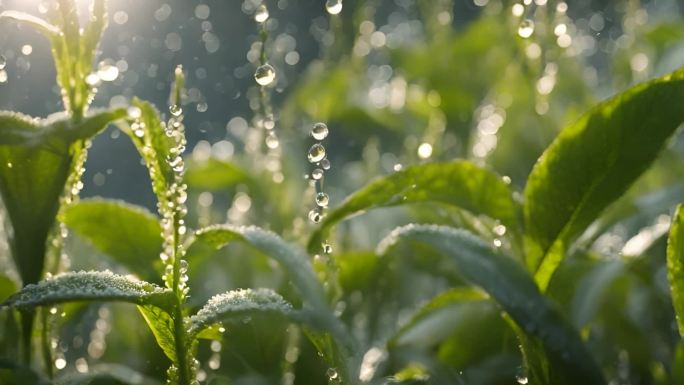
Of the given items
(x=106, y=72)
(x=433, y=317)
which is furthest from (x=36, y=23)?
(x=433, y=317)

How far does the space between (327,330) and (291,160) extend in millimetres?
1000

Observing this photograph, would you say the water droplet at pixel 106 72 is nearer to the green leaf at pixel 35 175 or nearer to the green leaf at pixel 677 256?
the green leaf at pixel 35 175

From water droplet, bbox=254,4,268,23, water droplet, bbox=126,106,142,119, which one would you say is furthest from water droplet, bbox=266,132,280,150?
water droplet, bbox=126,106,142,119

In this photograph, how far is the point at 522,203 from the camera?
891mm

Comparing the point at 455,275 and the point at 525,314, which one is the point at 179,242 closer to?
the point at 525,314

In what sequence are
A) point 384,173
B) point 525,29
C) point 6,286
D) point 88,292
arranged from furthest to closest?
point 384,173 < point 525,29 < point 6,286 < point 88,292

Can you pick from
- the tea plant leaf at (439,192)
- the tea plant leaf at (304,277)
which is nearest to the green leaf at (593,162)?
the tea plant leaf at (439,192)

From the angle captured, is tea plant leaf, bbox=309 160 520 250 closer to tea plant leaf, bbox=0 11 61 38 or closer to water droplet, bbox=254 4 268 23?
water droplet, bbox=254 4 268 23

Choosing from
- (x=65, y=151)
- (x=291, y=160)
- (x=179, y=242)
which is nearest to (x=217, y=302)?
(x=179, y=242)

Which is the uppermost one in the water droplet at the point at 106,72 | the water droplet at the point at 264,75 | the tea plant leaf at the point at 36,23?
the tea plant leaf at the point at 36,23

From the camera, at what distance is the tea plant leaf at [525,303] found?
69 cm

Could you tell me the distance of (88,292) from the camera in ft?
2.06

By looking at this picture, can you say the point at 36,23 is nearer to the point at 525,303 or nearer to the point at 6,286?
the point at 6,286

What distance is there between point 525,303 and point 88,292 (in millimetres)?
377
